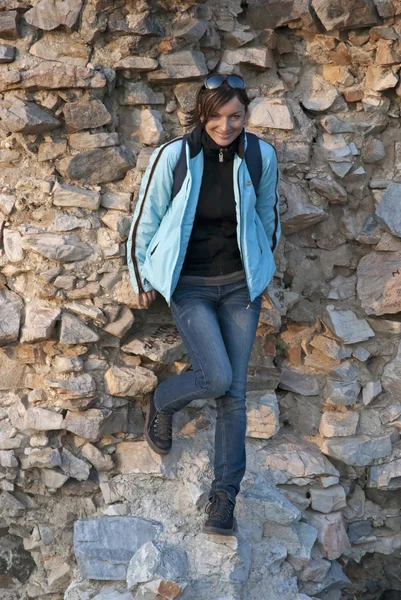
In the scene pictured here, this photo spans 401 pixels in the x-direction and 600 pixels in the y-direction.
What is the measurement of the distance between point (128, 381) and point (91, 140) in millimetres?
1373

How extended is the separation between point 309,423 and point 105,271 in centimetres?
165

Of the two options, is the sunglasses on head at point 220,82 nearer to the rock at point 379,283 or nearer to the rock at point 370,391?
the rock at point 379,283

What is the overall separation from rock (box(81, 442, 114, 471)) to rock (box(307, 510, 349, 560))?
1.25 m

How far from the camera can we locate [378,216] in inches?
191

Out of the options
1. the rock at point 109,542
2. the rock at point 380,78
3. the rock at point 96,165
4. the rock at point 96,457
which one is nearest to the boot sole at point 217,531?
the rock at point 109,542

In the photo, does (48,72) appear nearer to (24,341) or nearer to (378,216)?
(24,341)

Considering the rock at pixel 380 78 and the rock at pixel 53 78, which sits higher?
the rock at pixel 380 78

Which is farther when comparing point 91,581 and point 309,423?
point 309,423

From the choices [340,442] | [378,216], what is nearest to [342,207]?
[378,216]

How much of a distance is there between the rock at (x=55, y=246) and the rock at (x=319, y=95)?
1.66 meters

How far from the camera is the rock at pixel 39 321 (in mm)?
4320

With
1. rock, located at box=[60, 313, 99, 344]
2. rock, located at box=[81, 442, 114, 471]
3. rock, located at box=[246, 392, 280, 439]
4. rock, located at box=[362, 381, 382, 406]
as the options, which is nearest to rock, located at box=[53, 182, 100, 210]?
rock, located at box=[60, 313, 99, 344]

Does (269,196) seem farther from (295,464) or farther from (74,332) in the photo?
(295,464)

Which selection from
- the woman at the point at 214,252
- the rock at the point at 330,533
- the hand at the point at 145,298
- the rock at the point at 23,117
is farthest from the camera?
the rock at the point at 330,533
